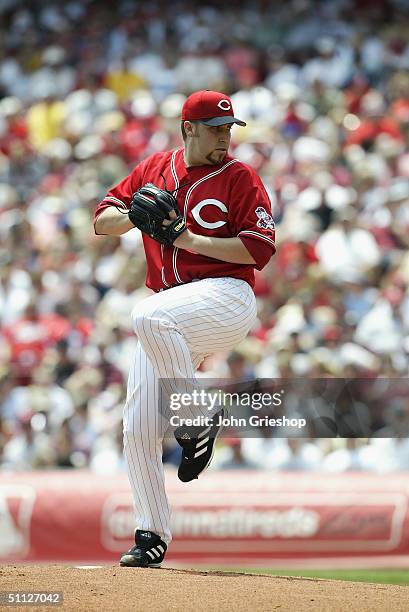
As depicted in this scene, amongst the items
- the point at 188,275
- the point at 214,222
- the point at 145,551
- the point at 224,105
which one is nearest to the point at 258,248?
the point at 214,222

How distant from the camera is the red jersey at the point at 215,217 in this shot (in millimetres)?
5422

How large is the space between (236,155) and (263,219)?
6.82m

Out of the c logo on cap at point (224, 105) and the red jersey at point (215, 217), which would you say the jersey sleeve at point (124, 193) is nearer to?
the red jersey at point (215, 217)

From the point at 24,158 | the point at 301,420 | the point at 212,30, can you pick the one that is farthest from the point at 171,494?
the point at 212,30

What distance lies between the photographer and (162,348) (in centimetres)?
533

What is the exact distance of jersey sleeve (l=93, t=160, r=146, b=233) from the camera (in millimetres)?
5770

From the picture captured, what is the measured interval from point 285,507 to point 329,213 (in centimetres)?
355

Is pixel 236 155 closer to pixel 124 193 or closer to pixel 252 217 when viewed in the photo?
pixel 124 193

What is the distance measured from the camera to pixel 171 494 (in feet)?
29.7

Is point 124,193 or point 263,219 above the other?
point 124,193

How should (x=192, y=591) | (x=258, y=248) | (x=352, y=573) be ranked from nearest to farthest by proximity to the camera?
(x=192, y=591)
(x=258, y=248)
(x=352, y=573)

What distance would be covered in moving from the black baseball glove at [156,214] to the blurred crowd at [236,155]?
3.67 meters

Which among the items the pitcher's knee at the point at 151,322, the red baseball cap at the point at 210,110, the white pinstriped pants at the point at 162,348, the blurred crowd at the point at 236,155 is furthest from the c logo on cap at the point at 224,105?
the blurred crowd at the point at 236,155

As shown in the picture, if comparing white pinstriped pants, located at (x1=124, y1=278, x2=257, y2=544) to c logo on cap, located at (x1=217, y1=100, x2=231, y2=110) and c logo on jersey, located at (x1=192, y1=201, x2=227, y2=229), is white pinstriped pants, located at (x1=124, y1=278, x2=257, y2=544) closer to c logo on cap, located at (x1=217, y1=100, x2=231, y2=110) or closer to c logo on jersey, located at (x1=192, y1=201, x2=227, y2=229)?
c logo on jersey, located at (x1=192, y1=201, x2=227, y2=229)
